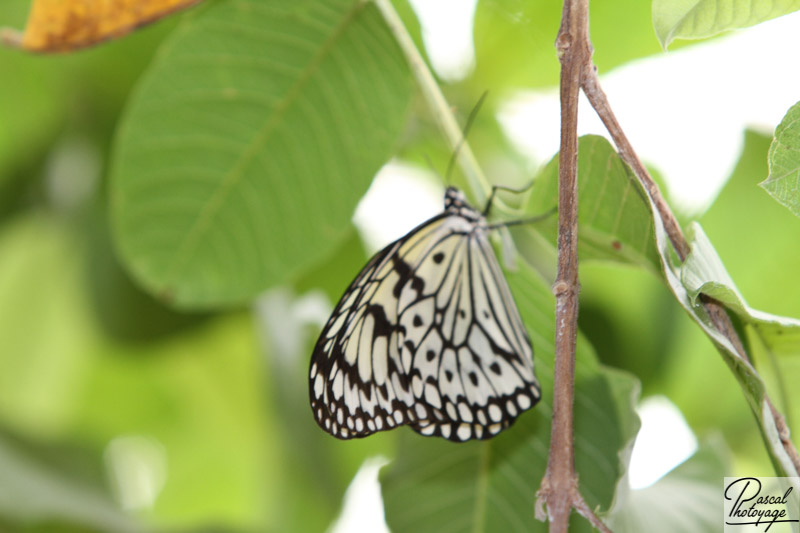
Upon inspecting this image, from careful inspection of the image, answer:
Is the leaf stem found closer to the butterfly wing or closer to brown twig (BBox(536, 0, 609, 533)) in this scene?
the butterfly wing

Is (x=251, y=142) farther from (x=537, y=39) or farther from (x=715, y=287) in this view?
(x=715, y=287)

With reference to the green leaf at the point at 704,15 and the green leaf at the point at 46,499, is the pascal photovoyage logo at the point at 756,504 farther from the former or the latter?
the green leaf at the point at 46,499

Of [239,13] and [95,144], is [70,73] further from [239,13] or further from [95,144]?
[239,13]

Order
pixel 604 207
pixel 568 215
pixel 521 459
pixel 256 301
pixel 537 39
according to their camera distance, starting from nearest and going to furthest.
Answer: pixel 568 215
pixel 604 207
pixel 521 459
pixel 537 39
pixel 256 301

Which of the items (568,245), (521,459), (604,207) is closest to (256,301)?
(521,459)

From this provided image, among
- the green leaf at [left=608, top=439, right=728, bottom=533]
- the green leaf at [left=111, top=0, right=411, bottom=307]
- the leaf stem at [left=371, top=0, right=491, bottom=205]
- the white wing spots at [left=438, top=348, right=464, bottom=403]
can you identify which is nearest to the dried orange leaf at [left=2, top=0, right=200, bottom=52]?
the green leaf at [left=111, top=0, right=411, bottom=307]

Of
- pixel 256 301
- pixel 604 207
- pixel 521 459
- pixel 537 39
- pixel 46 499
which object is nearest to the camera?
pixel 604 207

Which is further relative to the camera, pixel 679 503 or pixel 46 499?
pixel 46 499
